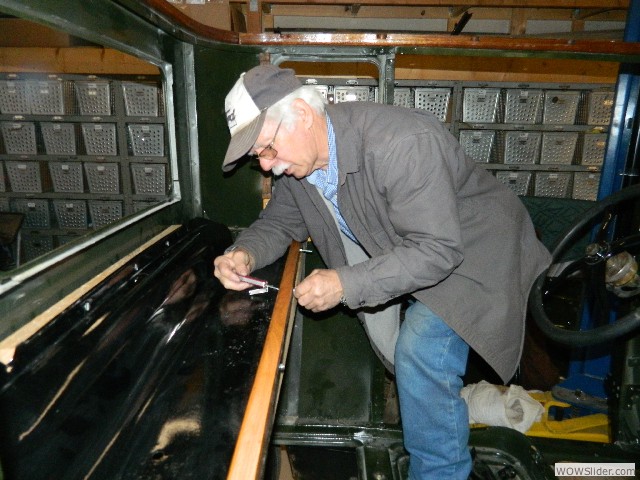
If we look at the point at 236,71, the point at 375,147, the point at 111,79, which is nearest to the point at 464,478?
the point at 375,147

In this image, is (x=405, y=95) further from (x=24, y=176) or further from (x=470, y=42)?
(x=24, y=176)

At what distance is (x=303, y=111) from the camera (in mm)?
1267

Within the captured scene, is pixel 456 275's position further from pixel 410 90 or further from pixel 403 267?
pixel 410 90

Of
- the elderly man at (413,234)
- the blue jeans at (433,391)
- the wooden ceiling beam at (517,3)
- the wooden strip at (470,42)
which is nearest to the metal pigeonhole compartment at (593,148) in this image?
the wooden ceiling beam at (517,3)

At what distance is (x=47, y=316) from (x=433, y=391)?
1142 mm

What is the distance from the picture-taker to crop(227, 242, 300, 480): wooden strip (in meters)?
0.70

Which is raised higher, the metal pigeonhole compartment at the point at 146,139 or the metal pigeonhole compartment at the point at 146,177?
the metal pigeonhole compartment at the point at 146,139

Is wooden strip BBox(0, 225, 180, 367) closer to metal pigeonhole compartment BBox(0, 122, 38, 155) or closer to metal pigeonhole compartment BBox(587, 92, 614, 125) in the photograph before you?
metal pigeonhole compartment BBox(0, 122, 38, 155)

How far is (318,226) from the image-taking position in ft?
5.47

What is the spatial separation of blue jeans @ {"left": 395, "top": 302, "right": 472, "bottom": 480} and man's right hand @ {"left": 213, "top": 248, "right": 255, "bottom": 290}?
0.59 m

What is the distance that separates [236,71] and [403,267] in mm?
1287

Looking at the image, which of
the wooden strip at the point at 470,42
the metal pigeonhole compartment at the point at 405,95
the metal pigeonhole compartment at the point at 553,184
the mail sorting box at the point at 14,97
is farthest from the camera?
the mail sorting box at the point at 14,97

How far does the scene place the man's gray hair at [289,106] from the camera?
1.24 metres

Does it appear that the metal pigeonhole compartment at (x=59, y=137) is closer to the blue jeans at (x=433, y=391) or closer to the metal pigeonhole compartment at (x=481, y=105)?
the metal pigeonhole compartment at (x=481, y=105)
